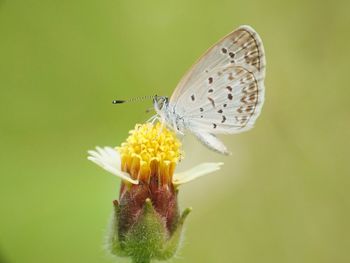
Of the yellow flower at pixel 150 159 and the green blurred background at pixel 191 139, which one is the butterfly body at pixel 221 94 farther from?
the green blurred background at pixel 191 139

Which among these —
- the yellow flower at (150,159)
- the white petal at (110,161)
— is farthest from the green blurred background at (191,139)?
the yellow flower at (150,159)

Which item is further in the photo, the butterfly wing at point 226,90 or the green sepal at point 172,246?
the butterfly wing at point 226,90

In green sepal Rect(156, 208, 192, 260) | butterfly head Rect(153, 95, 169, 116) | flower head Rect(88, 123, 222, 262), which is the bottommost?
green sepal Rect(156, 208, 192, 260)

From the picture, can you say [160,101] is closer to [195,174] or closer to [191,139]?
[195,174]

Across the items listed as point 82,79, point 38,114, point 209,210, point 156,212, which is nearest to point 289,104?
point 209,210

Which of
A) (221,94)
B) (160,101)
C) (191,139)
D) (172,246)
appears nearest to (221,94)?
(221,94)

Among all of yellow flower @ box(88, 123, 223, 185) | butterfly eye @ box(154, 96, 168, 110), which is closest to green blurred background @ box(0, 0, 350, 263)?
butterfly eye @ box(154, 96, 168, 110)

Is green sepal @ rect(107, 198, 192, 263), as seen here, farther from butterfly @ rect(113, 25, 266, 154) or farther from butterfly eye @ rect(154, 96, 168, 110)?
butterfly eye @ rect(154, 96, 168, 110)

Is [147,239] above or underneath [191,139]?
underneath
